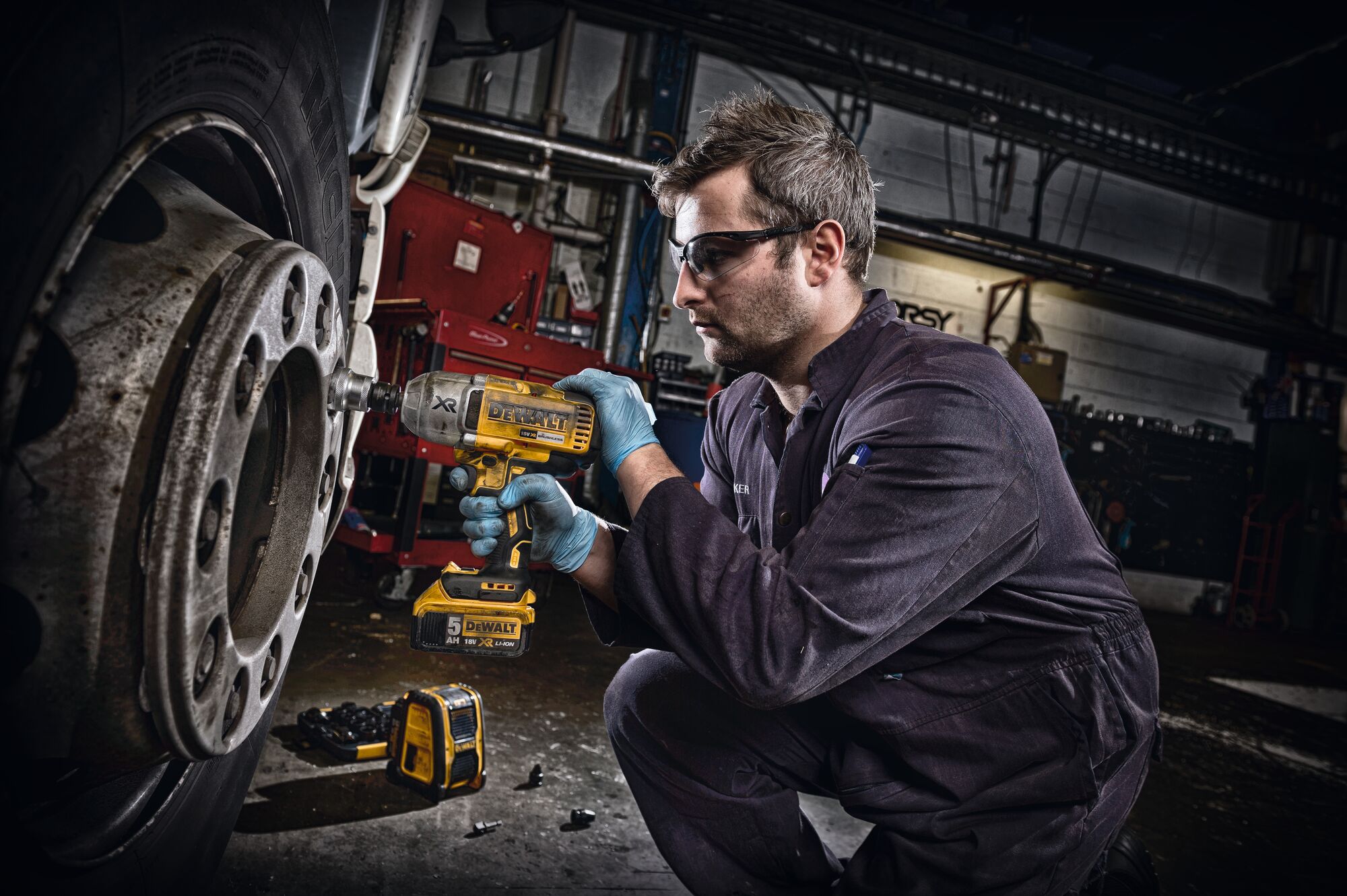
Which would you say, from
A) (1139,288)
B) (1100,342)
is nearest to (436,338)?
(1139,288)

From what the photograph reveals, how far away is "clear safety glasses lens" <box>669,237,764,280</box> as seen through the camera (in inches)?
50.1

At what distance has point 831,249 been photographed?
1311 mm

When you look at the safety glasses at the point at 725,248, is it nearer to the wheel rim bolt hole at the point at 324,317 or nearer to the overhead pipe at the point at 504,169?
the wheel rim bolt hole at the point at 324,317

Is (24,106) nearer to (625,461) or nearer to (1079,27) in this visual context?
(625,461)

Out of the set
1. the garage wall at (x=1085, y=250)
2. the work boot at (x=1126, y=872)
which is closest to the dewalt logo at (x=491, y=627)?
the work boot at (x=1126, y=872)

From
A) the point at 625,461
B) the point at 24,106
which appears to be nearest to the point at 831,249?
the point at 625,461

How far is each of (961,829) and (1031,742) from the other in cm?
17

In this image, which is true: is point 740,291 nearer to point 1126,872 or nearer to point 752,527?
point 752,527

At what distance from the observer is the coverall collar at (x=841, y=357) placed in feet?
4.23

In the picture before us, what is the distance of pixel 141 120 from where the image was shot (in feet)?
1.77

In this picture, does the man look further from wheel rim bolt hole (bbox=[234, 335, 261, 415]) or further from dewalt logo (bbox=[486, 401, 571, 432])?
wheel rim bolt hole (bbox=[234, 335, 261, 415])

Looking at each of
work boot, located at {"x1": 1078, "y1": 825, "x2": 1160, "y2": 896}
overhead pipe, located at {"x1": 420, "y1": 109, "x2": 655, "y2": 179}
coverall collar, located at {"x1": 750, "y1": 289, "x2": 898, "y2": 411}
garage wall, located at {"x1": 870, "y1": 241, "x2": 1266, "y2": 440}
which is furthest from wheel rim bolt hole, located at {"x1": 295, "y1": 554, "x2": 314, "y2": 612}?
garage wall, located at {"x1": 870, "y1": 241, "x2": 1266, "y2": 440}

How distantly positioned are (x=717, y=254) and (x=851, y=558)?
2.05 ft

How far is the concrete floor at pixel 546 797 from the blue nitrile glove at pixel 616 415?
0.94 metres
